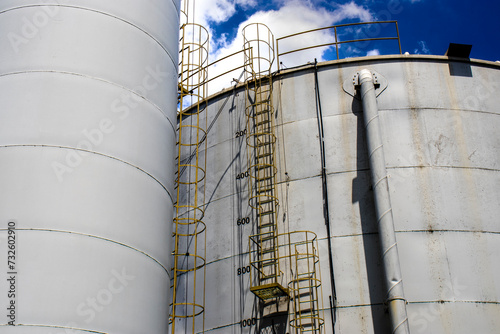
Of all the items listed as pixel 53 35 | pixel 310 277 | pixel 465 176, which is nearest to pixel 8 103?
pixel 53 35

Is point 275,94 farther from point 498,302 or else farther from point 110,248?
point 110,248

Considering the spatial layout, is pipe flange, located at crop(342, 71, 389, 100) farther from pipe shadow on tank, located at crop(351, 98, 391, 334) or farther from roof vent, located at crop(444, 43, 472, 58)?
roof vent, located at crop(444, 43, 472, 58)

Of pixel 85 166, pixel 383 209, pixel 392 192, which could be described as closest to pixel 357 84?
pixel 392 192

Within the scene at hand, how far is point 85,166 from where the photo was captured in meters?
8.77

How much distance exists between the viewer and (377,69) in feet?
48.9

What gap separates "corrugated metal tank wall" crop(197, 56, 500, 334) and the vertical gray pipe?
1.32 ft

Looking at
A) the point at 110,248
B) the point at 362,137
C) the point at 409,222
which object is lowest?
the point at 110,248

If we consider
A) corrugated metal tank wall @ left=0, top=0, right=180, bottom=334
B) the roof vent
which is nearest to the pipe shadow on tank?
the roof vent

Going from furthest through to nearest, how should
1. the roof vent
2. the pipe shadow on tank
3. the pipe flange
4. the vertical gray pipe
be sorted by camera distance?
the roof vent < the pipe flange < the pipe shadow on tank < the vertical gray pipe

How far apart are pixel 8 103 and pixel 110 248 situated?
2.51 meters

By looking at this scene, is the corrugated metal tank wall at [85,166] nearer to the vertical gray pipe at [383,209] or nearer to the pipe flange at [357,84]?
the vertical gray pipe at [383,209]

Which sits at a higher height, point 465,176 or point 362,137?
point 362,137

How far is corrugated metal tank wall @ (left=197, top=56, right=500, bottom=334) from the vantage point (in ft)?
41.3

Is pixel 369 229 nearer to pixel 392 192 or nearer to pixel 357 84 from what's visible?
pixel 392 192
